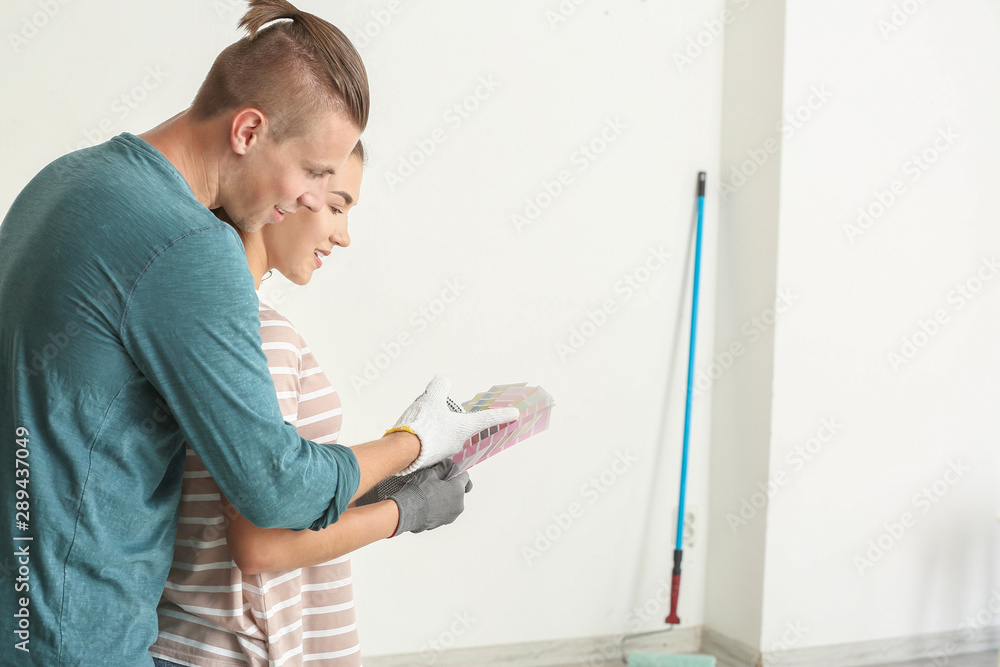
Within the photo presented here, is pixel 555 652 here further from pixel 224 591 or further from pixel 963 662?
pixel 224 591

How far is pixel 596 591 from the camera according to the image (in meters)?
2.59

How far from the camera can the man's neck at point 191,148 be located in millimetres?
855

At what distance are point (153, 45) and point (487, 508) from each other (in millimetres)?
1536

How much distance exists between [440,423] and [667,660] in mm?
1744

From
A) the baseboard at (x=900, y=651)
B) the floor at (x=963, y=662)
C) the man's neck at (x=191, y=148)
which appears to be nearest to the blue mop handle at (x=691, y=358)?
the baseboard at (x=900, y=651)

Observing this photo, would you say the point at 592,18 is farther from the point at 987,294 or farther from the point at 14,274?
the point at 14,274
